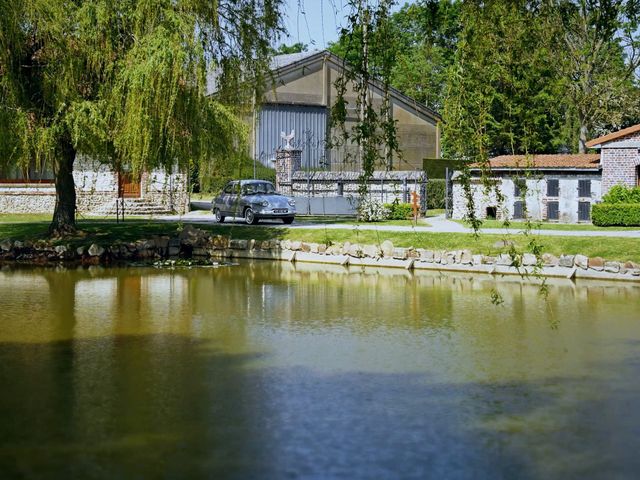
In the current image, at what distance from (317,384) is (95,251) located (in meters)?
14.4

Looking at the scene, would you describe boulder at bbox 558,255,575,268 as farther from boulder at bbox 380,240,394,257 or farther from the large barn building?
the large barn building

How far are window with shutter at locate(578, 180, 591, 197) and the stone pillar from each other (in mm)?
10723

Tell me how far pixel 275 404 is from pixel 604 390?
3.69 meters

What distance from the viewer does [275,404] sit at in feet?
32.4

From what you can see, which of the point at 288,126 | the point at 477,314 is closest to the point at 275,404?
the point at 477,314

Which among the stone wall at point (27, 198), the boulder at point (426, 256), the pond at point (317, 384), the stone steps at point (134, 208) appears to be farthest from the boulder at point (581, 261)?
the stone wall at point (27, 198)

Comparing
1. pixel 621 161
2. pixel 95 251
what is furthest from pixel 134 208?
pixel 621 161

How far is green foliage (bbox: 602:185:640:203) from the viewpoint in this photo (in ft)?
92.1

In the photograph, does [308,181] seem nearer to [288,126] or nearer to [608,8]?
[288,126]

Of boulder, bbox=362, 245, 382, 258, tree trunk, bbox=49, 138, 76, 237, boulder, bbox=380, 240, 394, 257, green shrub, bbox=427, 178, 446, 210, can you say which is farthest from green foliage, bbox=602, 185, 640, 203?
tree trunk, bbox=49, 138, 76, 237

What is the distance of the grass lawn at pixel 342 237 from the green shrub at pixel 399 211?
15.6ft

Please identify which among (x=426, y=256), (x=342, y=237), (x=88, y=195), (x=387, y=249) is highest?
(x=88, y=195)

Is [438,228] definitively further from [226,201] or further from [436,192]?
[436,192]

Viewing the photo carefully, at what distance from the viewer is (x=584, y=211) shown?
101 feet
